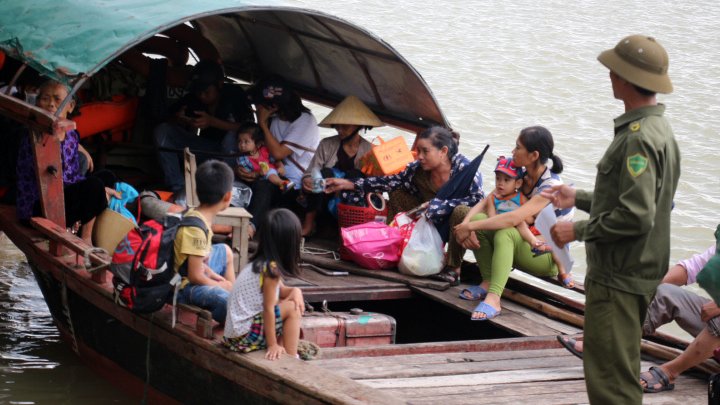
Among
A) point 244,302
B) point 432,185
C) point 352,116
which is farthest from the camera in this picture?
point 352,116

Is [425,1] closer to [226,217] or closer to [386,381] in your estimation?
[226,217]

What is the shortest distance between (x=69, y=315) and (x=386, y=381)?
2.45 meters

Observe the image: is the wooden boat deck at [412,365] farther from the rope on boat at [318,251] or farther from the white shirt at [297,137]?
the white shirt at [297,137]

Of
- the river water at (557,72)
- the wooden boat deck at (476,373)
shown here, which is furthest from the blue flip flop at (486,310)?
the river water at (557,72)

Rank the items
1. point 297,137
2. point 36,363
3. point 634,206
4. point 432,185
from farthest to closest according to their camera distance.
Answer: point 297,137
point 36,363
point 432,185
point 634,206

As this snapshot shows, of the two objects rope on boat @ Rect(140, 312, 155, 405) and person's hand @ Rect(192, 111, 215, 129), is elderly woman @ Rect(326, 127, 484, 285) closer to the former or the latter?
person's hand @ Rect(192, 111, 215, 129)

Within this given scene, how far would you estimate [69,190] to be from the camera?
6.15m

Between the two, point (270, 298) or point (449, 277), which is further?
point (449, 277)

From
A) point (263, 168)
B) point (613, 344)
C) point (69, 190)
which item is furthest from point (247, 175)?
point (613, 344)

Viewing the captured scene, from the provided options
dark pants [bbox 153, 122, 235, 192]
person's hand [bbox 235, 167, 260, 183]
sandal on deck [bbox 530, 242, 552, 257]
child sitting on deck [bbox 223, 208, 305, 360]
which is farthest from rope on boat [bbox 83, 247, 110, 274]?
sandal on deck [bbox 530, 242, 552, 257]

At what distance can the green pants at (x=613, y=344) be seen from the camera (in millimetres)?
3857

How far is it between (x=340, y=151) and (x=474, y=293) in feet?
5.15

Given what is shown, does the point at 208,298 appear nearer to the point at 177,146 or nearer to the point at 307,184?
the point at 307,184

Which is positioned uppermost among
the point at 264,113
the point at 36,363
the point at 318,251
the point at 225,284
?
Answer: the point at 264,113
